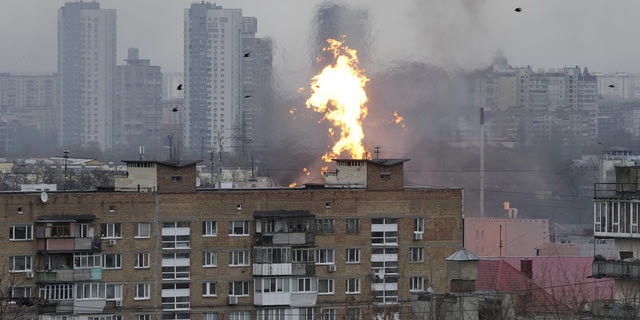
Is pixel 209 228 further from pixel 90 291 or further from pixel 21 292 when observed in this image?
pixel 21 292

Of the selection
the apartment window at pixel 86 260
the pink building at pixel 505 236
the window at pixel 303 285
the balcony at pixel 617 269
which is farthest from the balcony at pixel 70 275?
the pink building at pixel 505 236

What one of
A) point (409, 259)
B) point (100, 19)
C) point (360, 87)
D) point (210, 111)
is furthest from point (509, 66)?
point (100, 19)

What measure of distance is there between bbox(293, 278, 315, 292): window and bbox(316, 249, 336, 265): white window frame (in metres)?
0.63

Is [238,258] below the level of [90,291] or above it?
above

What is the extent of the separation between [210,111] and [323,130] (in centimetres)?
7759

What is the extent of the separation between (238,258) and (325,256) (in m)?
2.28

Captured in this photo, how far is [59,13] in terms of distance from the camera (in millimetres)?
168500

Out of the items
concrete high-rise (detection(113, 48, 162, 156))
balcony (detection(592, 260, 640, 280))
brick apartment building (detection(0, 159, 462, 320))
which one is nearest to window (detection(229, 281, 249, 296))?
brick apartment building (detection(0, 159, 462, 320))

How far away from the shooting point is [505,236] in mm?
69312

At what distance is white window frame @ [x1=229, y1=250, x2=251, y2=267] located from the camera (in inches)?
1484

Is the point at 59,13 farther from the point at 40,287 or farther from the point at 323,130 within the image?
the point at 40,287

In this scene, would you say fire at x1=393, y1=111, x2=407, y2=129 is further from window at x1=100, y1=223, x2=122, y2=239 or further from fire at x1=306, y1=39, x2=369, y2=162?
window at x1=100, y1=223, x2=122, y2=239

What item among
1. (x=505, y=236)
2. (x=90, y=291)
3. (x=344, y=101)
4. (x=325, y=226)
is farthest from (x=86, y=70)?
(x=90, y=291)

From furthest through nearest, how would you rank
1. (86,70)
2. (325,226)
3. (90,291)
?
(86,70)
(325,226)
(90,291)
